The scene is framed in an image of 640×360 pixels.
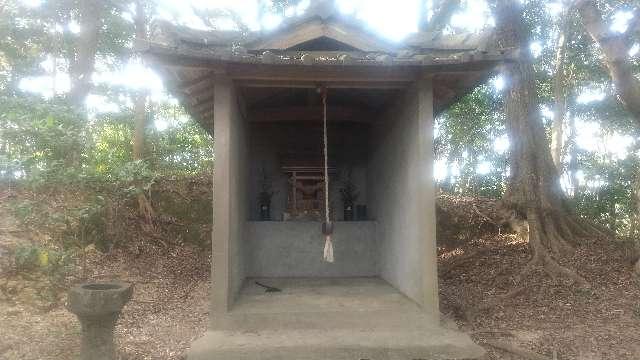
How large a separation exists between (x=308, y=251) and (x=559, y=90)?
10.1m

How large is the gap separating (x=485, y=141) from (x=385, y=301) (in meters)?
10.3

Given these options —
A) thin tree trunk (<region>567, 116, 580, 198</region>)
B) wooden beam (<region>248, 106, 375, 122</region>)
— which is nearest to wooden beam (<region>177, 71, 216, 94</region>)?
wooden beam (<region>248, 106, 375, 122</region>)

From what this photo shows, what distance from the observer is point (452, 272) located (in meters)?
8.25

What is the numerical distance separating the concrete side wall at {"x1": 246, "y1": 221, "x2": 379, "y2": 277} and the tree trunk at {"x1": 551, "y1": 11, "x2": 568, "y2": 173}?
26.8 feet

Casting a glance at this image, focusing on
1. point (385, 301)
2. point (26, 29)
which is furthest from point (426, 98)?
point (26, 29)

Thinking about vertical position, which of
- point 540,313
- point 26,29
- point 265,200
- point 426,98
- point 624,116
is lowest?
point 540,313

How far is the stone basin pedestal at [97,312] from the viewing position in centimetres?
397

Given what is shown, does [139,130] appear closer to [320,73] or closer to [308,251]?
[308,251]

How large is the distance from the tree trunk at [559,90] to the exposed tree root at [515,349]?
9470 millimetres

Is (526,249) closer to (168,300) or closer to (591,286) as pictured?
(591,286)

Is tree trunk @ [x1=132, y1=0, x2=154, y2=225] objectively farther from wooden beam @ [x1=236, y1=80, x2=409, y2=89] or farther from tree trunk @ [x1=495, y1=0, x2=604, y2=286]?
tree trunk @ [x1=495, y1=0, x2=604, y2=286]

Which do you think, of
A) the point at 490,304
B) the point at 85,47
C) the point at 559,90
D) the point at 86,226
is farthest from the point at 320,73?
the point at 559,90

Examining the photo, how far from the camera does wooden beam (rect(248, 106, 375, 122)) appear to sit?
7.88 m

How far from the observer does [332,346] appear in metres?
4.35
